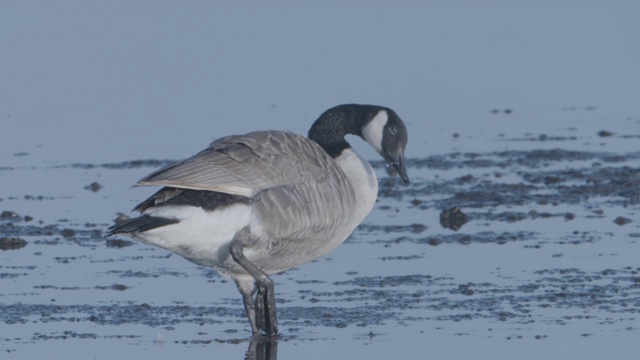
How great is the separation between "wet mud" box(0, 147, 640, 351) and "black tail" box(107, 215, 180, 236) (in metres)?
0.74

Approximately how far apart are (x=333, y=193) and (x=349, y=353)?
4.42 ft

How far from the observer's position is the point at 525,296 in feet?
34.0

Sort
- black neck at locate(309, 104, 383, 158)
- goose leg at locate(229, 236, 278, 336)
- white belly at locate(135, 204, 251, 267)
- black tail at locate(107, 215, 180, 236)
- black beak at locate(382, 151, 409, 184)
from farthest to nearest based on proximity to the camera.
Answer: black beak at locate(382, 151, 409, 184) < black neck at locate(309, 104, 383, 158) < goose leg at locate(229, 236, 278, 336) < white belly at locate(135, 204, 251, 267) < black tail at locate(107, 215, 180, 236)

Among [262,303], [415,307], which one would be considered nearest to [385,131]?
[415,307]

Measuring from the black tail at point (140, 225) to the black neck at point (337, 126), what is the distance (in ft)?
6.02

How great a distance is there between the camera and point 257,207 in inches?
374

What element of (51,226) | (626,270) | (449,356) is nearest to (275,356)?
(449,356)

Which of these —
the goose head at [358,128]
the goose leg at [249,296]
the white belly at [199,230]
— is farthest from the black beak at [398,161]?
the white belly at [199,230]

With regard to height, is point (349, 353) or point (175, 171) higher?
point (175, 171)

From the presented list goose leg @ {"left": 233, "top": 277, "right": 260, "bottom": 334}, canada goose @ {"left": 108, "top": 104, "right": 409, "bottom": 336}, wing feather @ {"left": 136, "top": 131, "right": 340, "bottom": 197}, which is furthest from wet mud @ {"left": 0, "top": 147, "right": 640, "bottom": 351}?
wing feather @ {"left": 136, "top": 131, "right": 340, "bottom": 197}

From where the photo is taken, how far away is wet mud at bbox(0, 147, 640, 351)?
32.5 feet

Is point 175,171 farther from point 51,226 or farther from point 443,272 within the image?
point 51,226

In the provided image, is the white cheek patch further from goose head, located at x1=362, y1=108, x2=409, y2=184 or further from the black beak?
the black beak

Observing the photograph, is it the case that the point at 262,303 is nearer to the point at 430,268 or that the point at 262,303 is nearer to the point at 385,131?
the point at 385,131
